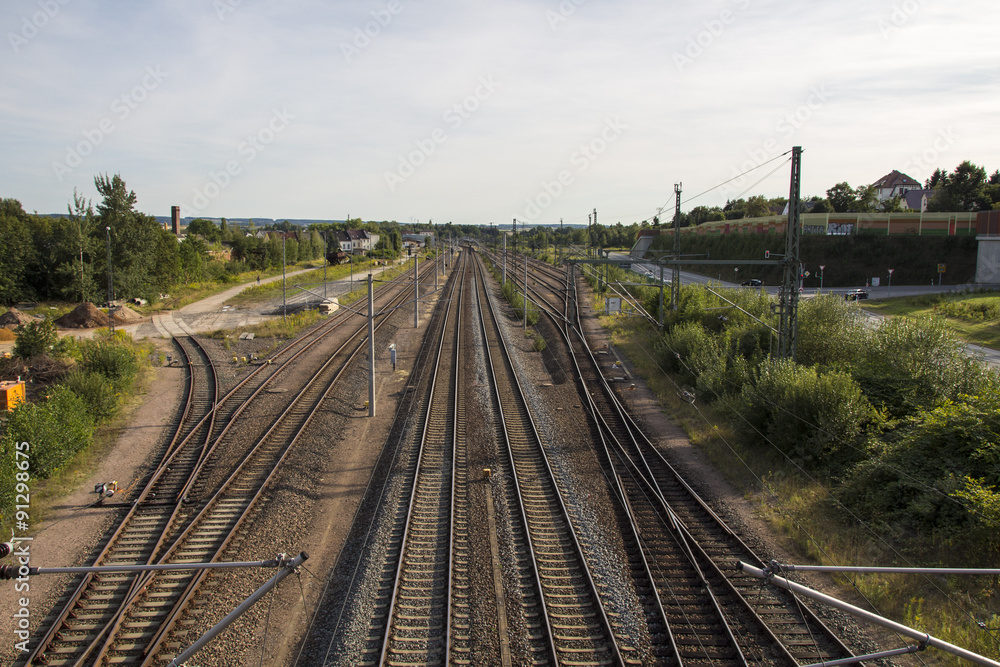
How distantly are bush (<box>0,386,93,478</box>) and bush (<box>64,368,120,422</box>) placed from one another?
164 centimetres

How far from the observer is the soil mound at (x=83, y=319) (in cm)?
3162

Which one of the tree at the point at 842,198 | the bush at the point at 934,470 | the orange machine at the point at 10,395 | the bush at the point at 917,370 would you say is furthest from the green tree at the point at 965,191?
the orange machine at the point at 10,395

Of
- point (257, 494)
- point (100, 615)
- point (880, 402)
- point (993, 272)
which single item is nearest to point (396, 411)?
point (257, 494)

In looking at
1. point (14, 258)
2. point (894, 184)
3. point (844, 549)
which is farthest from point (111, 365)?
point (894, 184)

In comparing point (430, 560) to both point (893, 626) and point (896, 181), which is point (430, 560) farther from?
point (896, 181)

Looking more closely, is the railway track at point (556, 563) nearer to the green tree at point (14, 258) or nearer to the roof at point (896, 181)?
the green tree at point (14, 258)

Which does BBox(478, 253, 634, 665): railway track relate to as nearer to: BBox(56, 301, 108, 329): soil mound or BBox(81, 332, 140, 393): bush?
BBox(81, 332, 140, 393): bush

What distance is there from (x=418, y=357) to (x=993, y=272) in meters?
45.8

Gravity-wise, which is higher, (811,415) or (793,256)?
(793,256)

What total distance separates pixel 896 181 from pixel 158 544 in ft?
355

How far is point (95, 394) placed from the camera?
16.7 m

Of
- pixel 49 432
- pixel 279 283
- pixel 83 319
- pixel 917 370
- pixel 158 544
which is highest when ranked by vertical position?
pixel 279 283

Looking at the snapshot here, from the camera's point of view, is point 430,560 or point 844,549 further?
point 844,549

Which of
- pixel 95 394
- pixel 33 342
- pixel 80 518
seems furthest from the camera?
pixel 33 342
